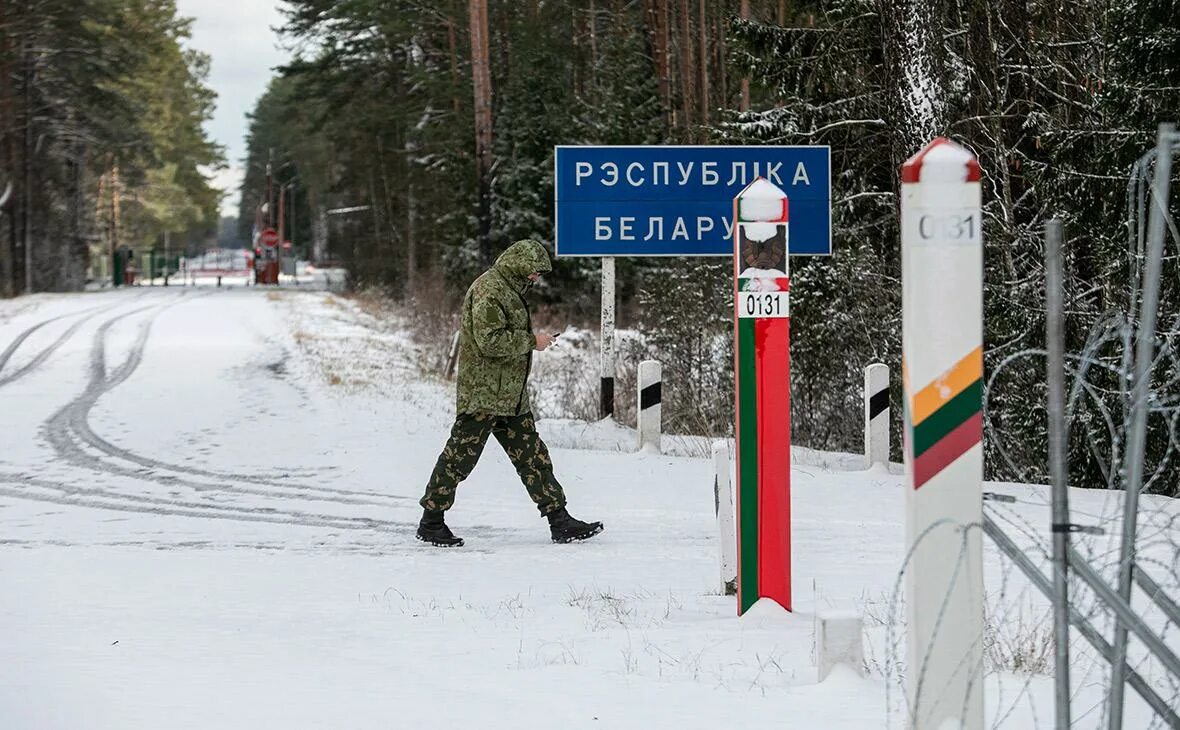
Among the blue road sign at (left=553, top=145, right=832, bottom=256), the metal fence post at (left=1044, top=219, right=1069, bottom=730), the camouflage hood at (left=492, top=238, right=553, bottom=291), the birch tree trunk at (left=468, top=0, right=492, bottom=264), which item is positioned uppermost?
the birch tree trunk at (left=468, top=0, right=492, bottom=264)

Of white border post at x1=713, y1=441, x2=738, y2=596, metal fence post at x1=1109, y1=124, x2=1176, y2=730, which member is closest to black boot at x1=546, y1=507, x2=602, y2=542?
white border post at x1=713, y1=441, x2=738, y2=596

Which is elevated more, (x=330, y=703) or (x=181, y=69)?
(x=181, y=69)

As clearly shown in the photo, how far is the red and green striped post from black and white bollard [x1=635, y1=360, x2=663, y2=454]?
7.90 metres

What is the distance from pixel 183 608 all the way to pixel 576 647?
7.23 feet

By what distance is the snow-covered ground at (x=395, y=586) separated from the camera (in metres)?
5.13

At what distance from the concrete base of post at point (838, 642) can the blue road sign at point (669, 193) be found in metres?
10.3

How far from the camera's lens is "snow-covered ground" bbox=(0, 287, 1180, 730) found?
513 centimetres

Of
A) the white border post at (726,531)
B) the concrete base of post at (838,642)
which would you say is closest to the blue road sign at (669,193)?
the white border post at (726,531)

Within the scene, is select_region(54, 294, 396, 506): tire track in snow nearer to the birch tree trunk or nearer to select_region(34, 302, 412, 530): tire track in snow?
select_region(34, 302, 412, 530): tire track in snow

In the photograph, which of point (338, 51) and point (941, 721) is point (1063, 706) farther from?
point (338, 51)

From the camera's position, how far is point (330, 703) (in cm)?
518

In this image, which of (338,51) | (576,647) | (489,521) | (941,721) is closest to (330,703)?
(576,647)

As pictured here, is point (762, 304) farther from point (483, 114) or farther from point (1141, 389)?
point (483, 114)

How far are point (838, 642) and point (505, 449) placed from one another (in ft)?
14.5
